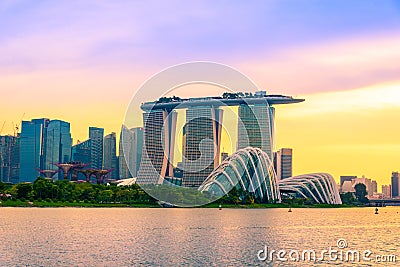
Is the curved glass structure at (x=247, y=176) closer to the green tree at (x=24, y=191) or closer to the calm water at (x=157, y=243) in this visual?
the green tree at (x=24, y=191)

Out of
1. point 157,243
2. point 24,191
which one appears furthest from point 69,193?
point 157,243

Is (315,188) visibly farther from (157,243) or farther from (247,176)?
(157,243)

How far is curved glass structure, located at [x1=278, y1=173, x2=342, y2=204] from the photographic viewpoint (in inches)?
7451

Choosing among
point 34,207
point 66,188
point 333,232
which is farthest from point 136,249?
point 66,188

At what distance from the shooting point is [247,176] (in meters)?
163

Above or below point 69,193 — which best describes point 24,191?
above

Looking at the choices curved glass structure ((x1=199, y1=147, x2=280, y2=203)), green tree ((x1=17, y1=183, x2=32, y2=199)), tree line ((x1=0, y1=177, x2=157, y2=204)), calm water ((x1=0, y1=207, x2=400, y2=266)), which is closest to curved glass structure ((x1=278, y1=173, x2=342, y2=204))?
curved glass structure ((x1=199, y1=147, x2=280, y2=203))

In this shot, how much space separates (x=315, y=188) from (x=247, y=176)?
3349cm

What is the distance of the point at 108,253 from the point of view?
158 ft

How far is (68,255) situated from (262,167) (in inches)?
4847

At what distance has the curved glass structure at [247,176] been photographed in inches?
6196

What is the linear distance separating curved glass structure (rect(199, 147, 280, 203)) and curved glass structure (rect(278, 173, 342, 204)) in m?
19.8

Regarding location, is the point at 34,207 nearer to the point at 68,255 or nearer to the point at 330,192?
the point at 68,255

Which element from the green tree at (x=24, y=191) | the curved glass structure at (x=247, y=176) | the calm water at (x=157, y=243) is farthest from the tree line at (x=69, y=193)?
the calm water at (x=157, y=243)
